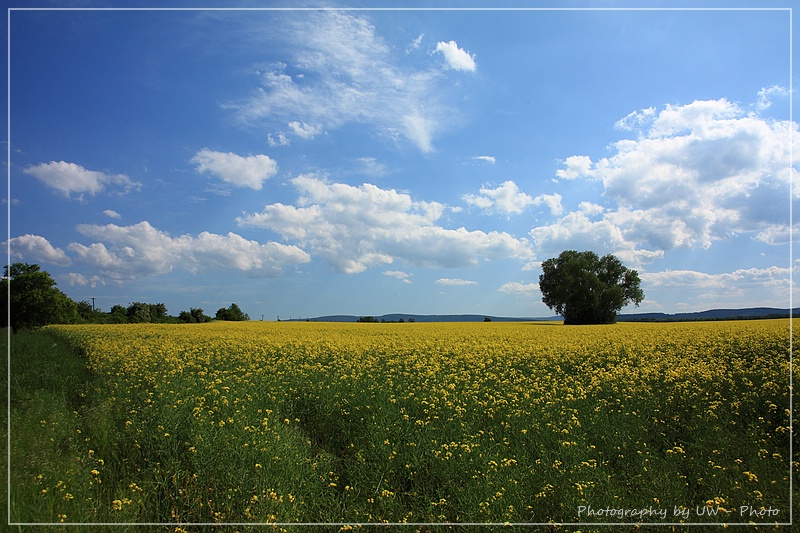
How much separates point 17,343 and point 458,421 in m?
20.7

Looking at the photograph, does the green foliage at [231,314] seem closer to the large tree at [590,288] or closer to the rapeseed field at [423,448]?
the large tree at [590,288]

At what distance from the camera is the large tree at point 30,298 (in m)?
34.9

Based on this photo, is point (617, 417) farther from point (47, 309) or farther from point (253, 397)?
point (47, 309)

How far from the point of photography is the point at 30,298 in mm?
34938

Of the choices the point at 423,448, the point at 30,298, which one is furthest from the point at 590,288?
the point at 30,298

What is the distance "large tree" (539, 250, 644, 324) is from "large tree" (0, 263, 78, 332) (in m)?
42.6

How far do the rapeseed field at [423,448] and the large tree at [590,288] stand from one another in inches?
1181

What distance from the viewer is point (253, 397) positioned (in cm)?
812

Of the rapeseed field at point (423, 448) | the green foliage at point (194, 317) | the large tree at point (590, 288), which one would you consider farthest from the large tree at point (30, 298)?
the large tree at point (590, 288)

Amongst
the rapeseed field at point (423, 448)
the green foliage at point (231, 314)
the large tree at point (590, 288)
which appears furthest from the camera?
the green foliage at point (231, 314)

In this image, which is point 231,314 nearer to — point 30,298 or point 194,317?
point 194,317

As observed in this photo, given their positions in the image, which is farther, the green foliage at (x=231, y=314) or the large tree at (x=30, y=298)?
the green foliage at (x=231, y=314)

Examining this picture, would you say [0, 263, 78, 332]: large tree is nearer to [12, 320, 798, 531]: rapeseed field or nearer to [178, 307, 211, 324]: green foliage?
[178, 307, 211, 324]: green foliage

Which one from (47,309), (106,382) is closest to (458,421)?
(106,382)
